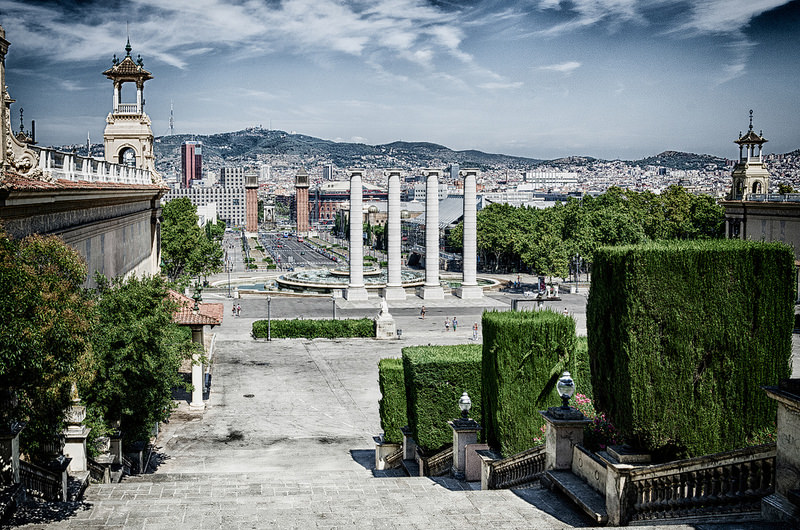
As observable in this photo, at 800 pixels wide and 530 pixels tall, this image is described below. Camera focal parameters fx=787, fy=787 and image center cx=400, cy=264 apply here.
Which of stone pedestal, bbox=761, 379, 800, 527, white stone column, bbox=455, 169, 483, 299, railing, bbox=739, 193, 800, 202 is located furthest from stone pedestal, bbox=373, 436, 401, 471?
railing, bbox=739, 193, 800, 202

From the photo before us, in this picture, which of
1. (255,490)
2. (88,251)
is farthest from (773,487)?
(88,251)

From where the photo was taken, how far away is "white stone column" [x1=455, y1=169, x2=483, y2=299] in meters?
64.5

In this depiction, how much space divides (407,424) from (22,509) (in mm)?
11884

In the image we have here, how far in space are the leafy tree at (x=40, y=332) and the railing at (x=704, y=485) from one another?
802cm

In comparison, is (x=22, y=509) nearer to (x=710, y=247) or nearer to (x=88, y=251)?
(x=710, y=247)

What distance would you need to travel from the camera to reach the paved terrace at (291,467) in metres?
11.9

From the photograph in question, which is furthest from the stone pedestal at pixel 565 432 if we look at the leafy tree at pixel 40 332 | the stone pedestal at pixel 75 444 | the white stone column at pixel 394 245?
the white stone column at pixel 394 245

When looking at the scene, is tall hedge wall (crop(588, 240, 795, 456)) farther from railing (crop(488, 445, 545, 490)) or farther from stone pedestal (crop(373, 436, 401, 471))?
Result: stone pedestal (crop(373, 436, 401, 471))

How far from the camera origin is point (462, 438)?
55.0ft

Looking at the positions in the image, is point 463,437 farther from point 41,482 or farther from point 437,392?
point 41,482

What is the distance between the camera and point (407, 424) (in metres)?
22.0

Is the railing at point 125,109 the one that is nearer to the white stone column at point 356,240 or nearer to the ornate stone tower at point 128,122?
the ornate stone tower at point 128,122

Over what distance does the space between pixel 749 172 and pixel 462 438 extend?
187ft

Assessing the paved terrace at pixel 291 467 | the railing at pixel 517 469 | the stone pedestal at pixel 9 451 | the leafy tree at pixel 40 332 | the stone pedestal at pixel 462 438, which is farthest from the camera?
the stone pedestal at pixel 462 438
